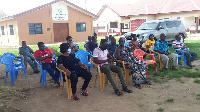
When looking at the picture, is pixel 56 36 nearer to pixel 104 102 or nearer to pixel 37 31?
pixel 37 31

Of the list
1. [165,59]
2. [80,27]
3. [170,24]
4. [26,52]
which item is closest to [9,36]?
[80,27]

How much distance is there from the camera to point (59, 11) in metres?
18.5

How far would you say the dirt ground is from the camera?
3.74 m

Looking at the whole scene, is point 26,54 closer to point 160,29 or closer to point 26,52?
Result: point 26,52

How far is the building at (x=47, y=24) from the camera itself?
661 inches

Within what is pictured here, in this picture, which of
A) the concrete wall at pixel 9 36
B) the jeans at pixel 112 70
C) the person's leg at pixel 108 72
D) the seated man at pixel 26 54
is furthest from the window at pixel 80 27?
the person's leg at pixel 108 72

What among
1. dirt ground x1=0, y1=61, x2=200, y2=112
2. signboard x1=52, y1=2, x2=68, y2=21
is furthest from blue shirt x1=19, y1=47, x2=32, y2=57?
signboard x1=52, y1=2, x2=68, y2=21

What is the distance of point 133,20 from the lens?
86.7 feet

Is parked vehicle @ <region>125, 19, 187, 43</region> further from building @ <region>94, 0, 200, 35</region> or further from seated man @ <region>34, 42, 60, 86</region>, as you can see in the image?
building @ <region>94, 0, 200, 35</region>

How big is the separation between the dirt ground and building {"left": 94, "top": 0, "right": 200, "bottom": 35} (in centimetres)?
1993

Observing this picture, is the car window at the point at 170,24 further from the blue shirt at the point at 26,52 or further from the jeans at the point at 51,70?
the jeans at the point at 51,70

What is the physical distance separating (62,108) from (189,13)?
22788 millimetres

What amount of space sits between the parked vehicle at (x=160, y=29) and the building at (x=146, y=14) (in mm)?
11187

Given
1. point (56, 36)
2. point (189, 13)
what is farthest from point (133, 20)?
point (56, 36)
